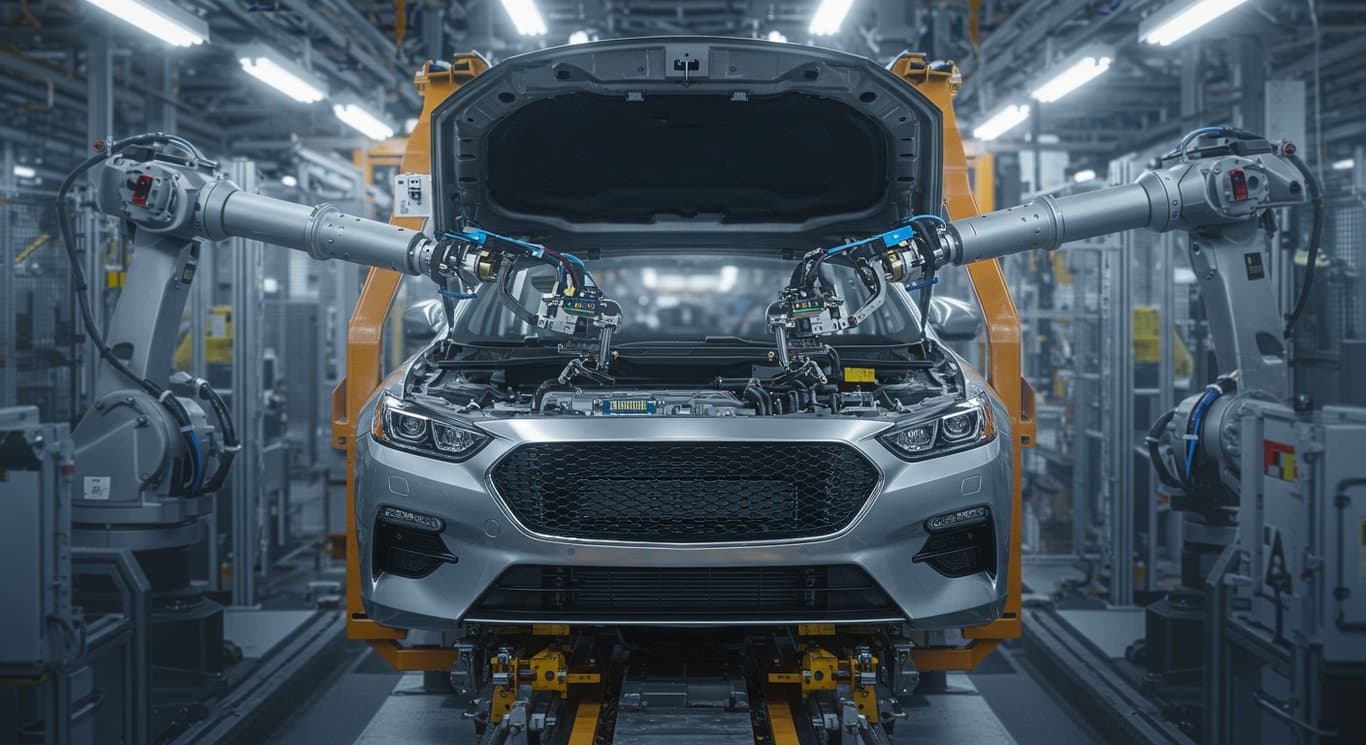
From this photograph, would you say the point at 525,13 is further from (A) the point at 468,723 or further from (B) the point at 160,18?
(A) the point at 468,723

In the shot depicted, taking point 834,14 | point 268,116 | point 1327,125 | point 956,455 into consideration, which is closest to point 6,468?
point 956,455

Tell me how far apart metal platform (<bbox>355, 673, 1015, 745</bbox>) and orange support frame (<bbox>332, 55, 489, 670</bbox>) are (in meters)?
0.64

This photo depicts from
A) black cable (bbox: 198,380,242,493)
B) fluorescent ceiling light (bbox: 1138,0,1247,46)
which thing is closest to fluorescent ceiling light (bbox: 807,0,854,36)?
fluorescent ceiling light (bbox: 1138,0,1247,46)

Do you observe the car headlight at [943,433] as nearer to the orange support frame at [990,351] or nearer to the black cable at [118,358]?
the orange support frame at [990,351]

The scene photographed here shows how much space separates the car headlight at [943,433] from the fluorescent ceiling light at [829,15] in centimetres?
465

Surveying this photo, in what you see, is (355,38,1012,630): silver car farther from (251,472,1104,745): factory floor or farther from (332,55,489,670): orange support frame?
(251,472,1104,745): factory floor

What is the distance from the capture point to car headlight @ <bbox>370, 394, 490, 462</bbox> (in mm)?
3346

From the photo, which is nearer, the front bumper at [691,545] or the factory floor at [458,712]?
the front bumper at [691,545]

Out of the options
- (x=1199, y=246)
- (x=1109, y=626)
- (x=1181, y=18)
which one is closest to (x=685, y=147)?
(x=1199, y=246)

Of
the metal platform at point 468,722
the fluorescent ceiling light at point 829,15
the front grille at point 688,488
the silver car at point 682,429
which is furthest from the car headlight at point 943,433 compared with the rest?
the fluorescent ceiling light at point 829,15

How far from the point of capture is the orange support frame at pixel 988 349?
3.86 meters

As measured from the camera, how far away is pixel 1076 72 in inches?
284

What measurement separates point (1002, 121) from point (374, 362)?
612 cm

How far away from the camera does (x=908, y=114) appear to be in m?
3.86
